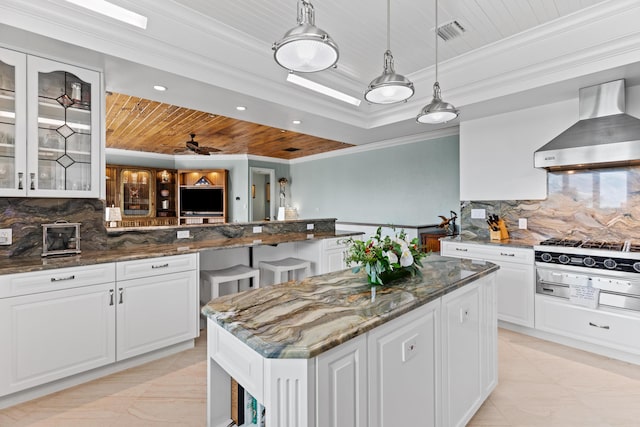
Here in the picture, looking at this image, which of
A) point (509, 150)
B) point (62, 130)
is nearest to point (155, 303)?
point (62, 130)

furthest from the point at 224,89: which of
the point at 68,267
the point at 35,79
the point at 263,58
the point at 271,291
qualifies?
the point at 271,291

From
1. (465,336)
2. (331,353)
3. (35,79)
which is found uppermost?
(35,79)

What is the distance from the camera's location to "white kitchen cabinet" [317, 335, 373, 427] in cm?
→ 98

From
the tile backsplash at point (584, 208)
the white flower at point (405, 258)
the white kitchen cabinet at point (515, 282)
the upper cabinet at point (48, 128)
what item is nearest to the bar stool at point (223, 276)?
the upper cabinet at point (48, 128)

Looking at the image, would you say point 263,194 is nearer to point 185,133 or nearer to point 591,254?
point 185,133

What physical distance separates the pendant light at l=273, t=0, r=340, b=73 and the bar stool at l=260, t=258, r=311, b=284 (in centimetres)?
249

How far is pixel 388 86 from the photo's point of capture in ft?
6.17

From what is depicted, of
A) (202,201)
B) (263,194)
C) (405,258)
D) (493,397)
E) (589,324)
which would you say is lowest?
(493,397)

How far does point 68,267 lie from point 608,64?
181 inches

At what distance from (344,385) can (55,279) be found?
2252 millimetres

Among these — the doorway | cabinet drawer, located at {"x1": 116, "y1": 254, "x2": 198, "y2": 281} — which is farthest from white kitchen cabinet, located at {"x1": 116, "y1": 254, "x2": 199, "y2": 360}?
the doorway

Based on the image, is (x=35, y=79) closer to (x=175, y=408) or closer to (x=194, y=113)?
(x=194, y=113)

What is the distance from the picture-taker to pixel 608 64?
8.41ft

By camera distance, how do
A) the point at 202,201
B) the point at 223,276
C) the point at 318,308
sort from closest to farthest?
the point at 318,308 → the point at 223,276 → the point at 202,201
